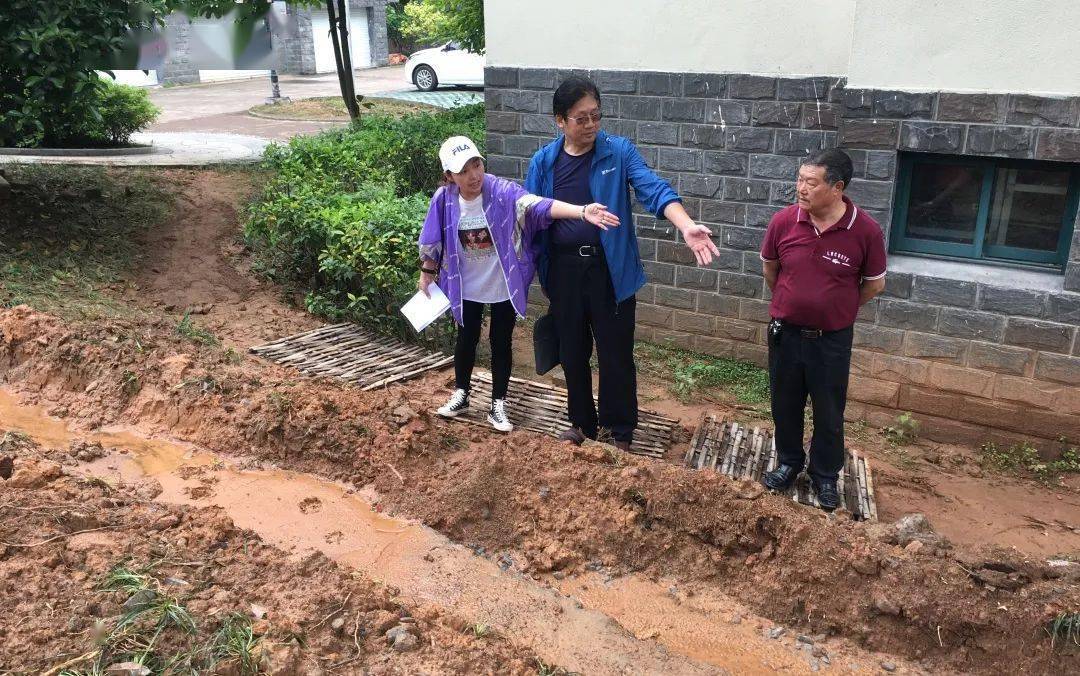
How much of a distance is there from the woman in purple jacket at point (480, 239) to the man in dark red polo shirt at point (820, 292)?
0.97 meters

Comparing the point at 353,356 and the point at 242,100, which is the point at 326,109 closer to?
the point at 242,100

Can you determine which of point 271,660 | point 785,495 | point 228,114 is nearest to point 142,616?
point 271,660

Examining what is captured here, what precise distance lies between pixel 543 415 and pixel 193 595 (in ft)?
7.94

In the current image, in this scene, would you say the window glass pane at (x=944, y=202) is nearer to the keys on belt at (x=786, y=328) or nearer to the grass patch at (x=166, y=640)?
the keys on belt at (x=786, y=328)

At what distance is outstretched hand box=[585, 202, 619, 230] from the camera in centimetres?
370

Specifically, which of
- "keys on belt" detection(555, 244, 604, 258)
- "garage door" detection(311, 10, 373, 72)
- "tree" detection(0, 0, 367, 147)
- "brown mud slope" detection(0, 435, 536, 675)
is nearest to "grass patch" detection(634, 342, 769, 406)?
"keys on belt" detection(555, 244, 604, 258)

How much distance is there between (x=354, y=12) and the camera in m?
29.3

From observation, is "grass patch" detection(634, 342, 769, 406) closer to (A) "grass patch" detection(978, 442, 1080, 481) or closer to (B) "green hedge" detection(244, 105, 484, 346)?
(A) "grass patch" detection(978, 442, 1080, 481)

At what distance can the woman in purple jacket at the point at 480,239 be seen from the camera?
411 centimetres

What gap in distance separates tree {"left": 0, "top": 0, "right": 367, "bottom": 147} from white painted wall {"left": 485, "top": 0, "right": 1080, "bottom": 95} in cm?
301

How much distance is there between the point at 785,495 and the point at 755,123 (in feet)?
8.93

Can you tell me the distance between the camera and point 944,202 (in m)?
5.30

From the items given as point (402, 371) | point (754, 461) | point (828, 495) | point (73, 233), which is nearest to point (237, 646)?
point (828, 495)

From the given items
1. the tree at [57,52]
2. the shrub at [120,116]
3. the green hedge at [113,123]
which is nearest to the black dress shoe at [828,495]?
the tree at [57,52]
